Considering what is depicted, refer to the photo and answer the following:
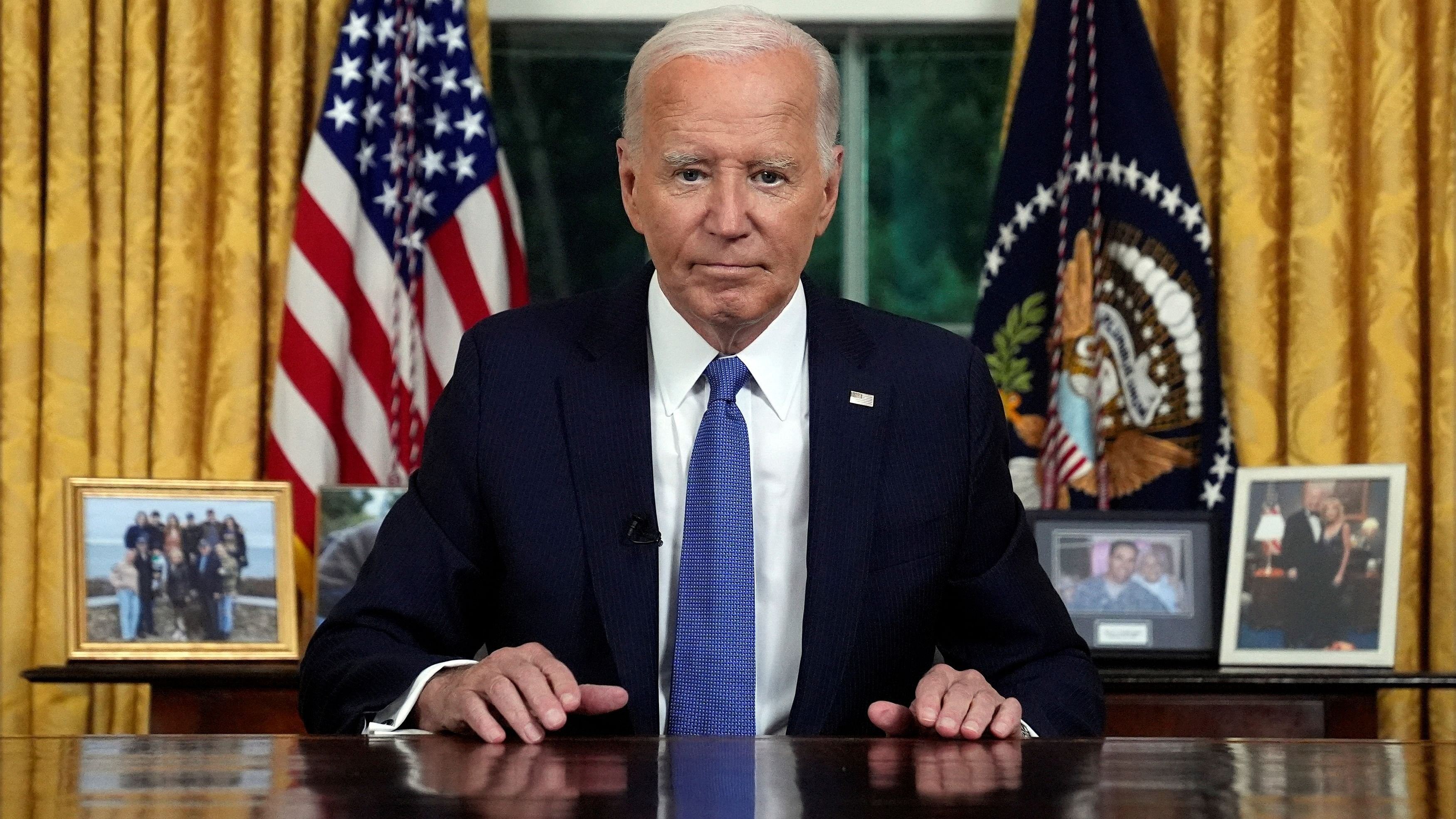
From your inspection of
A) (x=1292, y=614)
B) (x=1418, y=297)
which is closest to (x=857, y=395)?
(x=1292, y=614)

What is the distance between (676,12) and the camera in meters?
3.63

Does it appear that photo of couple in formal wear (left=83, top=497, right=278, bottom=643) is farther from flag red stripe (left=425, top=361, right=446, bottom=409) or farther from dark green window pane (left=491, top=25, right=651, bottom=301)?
dark green window pane (left=491, top=25, right=651, bottom=301)

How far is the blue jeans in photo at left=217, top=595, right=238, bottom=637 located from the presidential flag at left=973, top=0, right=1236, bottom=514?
5.19 ft

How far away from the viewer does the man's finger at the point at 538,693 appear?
1.43m

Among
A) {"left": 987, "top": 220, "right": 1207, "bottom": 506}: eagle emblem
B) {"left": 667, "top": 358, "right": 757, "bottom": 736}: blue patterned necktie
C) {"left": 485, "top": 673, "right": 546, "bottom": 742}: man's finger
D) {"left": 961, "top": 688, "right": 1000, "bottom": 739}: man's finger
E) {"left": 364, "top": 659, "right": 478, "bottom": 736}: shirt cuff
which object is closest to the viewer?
{"left": 485, "top": 673, "right": 546, "bottom": 742}: man's finger

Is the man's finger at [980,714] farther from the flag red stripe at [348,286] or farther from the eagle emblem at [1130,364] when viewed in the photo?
the flag red stripe at [348,286]

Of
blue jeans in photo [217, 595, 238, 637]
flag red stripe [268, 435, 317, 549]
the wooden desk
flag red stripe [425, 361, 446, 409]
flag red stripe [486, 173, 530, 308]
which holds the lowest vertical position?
the wooden desk

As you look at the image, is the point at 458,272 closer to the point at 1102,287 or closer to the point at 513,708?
the point at 1102,287

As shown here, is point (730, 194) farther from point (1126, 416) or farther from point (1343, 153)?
point (1343, 153)

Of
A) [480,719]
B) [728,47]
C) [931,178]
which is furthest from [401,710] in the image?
[931,178]

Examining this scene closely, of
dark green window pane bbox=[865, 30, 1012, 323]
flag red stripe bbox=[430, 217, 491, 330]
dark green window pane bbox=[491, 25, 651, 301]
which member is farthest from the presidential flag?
flag red stripe bbox=[430, 217, 491, 330]

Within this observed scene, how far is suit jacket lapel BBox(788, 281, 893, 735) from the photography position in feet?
5.86

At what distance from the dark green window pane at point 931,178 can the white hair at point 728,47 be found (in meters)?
1.76

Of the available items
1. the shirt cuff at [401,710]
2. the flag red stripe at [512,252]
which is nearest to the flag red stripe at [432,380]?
the flag red stripe at [512,252]
